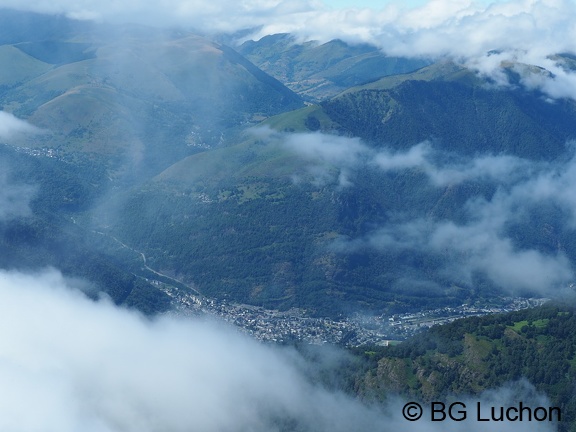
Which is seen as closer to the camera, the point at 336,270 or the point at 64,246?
the point at 64,246

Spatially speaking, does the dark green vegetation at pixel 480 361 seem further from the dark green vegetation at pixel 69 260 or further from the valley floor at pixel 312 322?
the dark green vegetation at pixel 69 260

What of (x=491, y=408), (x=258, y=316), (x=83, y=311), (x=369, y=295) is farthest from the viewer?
(x=369, y=295)

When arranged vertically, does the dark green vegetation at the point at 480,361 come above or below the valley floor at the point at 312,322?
above

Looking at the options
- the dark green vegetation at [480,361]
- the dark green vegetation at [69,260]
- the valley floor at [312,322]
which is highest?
the dark green vegetation at [480,361]

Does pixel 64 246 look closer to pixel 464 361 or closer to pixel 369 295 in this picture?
pixel 369 295

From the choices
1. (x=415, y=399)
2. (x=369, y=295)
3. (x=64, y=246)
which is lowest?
(x=369, y=295)

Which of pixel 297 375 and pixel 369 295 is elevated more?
pixel 297 375

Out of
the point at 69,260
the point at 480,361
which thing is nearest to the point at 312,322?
the point at 69,260

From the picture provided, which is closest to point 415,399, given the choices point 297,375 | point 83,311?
point 297,375

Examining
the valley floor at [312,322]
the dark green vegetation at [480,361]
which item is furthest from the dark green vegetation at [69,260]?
the dark green vegetation at [480,361]
